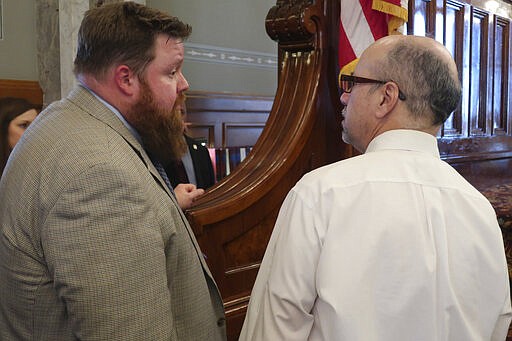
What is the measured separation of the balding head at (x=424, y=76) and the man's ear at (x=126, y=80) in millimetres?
613

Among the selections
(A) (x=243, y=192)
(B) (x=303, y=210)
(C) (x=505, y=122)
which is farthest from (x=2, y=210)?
(C) (x=505, y=122)

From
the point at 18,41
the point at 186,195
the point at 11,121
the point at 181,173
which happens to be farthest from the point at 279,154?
the point at 18,41

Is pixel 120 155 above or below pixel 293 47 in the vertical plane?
below

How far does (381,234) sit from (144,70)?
629 millimetres

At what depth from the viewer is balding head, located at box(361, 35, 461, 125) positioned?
4.37 feet

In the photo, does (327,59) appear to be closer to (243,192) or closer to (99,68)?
(243,192)

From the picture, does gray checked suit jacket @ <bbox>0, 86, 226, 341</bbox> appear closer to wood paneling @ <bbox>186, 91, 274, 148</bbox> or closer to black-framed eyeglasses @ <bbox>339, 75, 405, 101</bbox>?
black-framed eyeglasses @ <bbox>339, 75, 405, 101</bbox>

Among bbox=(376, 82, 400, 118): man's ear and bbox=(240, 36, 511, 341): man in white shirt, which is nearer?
bbox=(240, 36, 511, 341): man in white shirt

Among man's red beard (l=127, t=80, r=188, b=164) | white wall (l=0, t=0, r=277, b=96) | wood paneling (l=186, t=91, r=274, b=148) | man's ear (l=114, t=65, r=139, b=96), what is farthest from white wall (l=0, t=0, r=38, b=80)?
man's ear (l=114, t=65, r=139, b=96)

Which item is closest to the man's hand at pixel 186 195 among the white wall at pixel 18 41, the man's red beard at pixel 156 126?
the man's red beard at pixel 156 126

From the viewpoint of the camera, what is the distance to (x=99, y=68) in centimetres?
120

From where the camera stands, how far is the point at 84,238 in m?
0.99

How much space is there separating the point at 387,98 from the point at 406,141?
5.0 inches

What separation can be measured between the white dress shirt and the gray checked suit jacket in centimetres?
25
